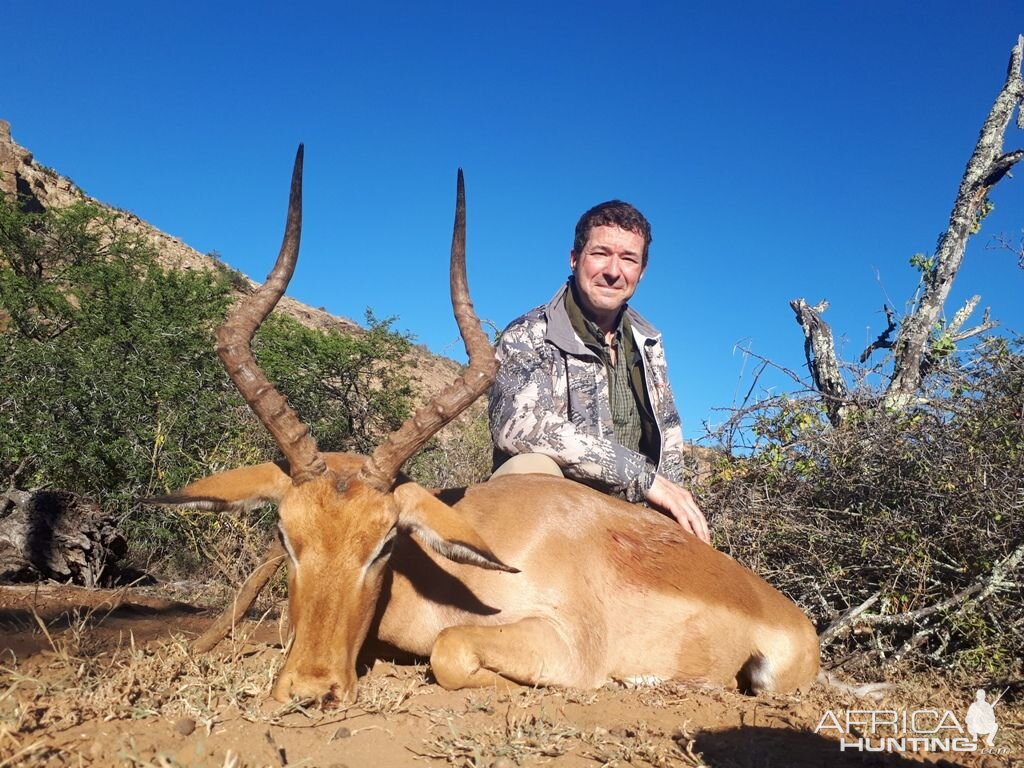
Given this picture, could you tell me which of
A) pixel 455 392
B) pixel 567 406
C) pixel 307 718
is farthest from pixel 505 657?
pixel 567 406

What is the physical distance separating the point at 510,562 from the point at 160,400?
19.5 feet

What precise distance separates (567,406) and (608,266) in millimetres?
1208

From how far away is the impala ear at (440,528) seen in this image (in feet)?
12.3

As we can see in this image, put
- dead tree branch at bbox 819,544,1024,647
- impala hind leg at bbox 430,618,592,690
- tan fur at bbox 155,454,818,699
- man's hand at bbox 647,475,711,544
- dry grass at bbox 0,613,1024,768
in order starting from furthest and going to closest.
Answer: man's hand at bbox 647,475,711,544 → dead tree branch at bbox 819,544,1024,647 → impala hind leg at bbox 430,618,592,690 → tan fur at bbox 155,454,818,699 → dry grass at bbox 0,613,1024,768

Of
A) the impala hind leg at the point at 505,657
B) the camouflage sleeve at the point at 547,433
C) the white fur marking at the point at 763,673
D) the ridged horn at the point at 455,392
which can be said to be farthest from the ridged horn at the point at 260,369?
the white fur marking at the point at 763,673

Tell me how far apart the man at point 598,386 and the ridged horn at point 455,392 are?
4.43 feet

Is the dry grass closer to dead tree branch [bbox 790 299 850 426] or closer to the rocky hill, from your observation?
dead tree branch [bbox 790 299 850 426]

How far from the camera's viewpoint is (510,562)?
4.31 meters

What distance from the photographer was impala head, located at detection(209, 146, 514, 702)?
11.3 feet

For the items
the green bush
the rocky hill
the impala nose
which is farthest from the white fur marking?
the rocky hill

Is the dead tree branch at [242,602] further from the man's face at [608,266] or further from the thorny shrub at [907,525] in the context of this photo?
the thorny shrub at [907,525]

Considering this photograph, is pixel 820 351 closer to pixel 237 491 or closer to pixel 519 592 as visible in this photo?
pixel 519 592

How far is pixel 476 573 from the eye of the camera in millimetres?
4344

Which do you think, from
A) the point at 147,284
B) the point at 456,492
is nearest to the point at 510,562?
the point at 456,492
